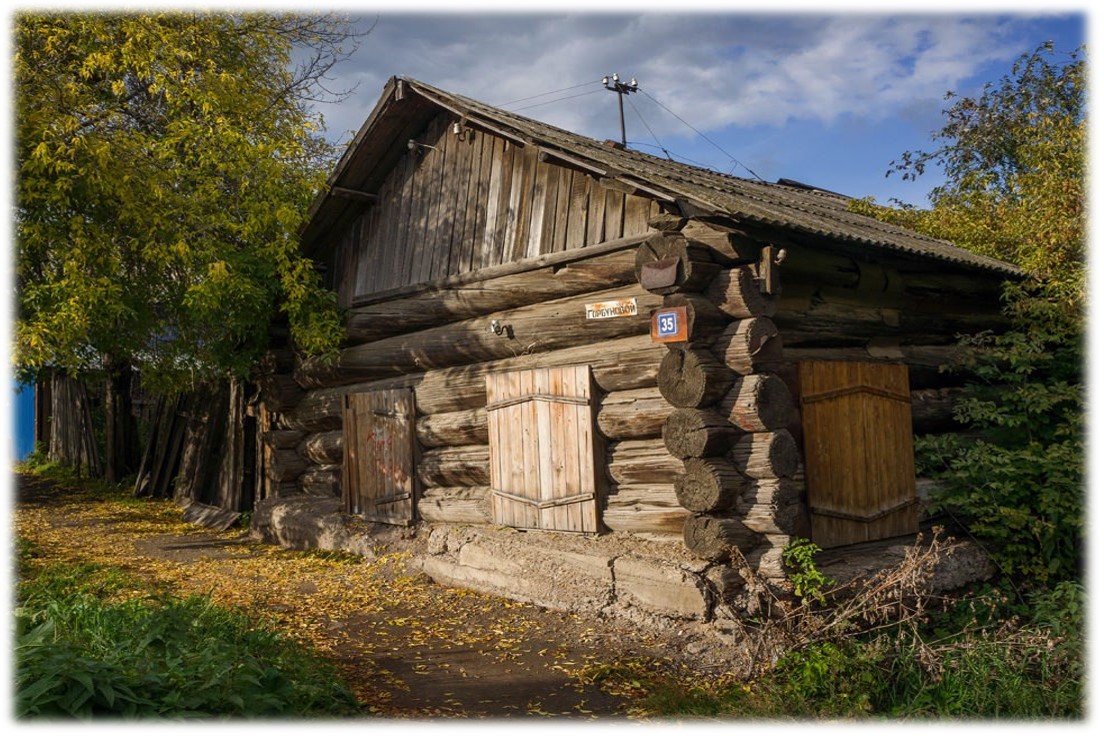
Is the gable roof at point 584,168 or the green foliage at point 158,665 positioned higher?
the gable roof at point 584,168

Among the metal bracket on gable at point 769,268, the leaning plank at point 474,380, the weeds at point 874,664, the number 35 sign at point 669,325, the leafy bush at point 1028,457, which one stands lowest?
the weeds at point 874,664

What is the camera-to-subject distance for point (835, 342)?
9211 mm

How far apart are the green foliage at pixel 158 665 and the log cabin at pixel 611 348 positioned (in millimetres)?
3019

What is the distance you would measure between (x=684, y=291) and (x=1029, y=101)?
1575cm

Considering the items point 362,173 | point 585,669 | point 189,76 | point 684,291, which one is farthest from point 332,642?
point 189,76

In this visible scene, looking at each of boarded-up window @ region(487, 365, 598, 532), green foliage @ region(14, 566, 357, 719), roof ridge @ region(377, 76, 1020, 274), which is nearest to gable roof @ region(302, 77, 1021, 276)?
roof ridge @ region(377, 76, 1020, 274)

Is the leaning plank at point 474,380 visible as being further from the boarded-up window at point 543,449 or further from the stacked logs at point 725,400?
the stacked logs at point 725,400

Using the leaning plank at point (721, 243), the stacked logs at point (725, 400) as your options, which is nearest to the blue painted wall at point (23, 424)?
the stacked logs at point (725, 400)

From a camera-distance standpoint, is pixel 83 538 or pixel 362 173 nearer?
pixel 362 173

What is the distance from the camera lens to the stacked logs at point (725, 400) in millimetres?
7387

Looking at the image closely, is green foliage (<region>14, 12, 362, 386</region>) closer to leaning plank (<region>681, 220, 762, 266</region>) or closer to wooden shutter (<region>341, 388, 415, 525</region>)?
wooden shutter (<region>341, 388, 415, 525</region>)

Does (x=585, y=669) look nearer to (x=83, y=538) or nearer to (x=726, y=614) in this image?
(x=726, y=614)

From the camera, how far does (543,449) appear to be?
9133 mm

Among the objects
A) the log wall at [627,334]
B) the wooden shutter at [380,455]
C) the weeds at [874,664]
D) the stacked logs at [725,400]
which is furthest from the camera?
the wooden shutter at [380,455]
